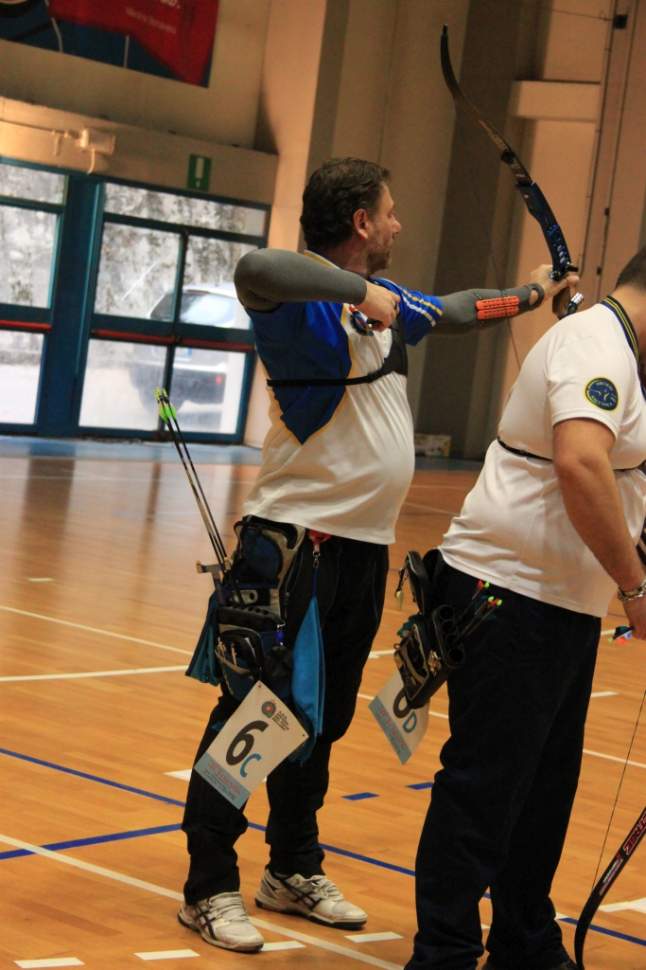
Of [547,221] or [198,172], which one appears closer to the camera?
[547,221]

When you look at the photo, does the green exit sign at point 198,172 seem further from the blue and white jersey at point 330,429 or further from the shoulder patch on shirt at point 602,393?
the shoulder patch on shirt at point 602,393

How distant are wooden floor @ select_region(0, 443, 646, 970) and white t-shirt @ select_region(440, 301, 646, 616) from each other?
3.06 feet

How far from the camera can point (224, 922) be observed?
328cm

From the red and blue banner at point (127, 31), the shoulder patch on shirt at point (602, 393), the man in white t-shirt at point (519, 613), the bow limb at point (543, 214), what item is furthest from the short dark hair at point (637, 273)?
→ the red and blue banner at point (127, 31)

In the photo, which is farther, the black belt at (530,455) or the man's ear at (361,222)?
the man's ear at (361,222)

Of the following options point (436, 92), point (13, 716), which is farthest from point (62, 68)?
point (13, 716)

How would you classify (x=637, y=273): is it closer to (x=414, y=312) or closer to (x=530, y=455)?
(x=530, y=455)

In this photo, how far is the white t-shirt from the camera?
281 cm

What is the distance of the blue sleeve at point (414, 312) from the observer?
11.5 feet

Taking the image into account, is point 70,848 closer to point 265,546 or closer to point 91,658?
point 265,546

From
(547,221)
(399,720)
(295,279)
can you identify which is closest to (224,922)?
(399,720)

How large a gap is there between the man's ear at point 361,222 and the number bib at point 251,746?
3.21 ft

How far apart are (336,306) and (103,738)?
7.35 feet

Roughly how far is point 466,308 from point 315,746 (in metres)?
1.07
